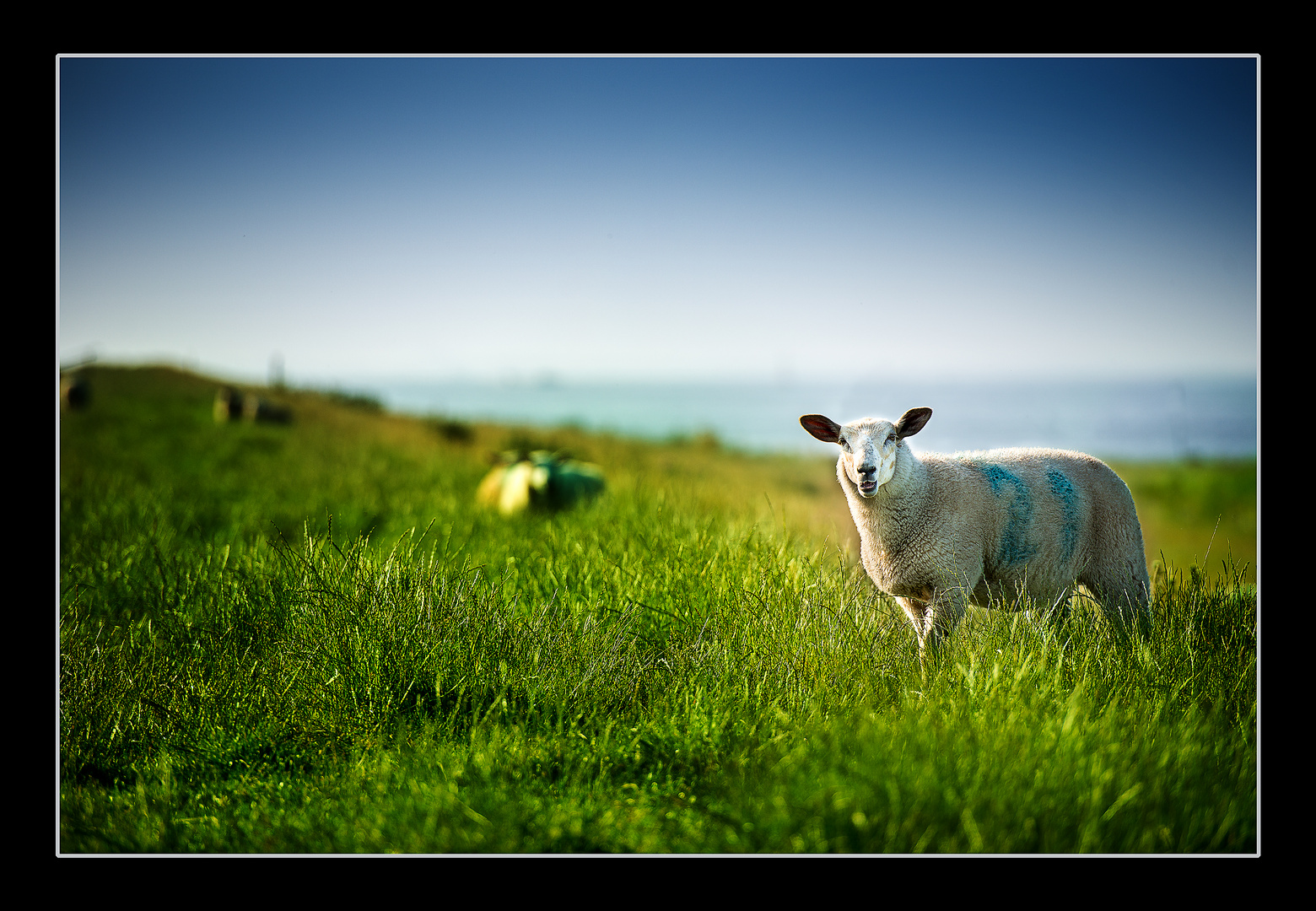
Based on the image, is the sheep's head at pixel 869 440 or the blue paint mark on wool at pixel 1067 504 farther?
the blue paint mark on wool at pixel 1067 504

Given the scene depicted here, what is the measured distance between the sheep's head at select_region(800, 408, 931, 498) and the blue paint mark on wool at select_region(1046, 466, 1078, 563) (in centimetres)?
83

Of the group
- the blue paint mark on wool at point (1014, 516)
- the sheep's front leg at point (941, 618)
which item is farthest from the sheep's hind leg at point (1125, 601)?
the sheep's front leg at point (941, 618)

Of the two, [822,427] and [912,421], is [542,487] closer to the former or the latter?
[822,427]

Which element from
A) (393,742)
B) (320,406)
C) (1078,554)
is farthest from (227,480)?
(1078,554)

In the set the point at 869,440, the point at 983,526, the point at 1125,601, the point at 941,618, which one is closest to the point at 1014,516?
the point at 983,526

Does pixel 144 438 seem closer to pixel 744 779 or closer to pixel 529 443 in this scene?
pixel 529 443

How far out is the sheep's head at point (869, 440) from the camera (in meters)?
3.52

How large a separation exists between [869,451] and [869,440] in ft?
0.18

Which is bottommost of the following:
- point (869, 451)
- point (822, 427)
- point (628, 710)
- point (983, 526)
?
point (628, 710)

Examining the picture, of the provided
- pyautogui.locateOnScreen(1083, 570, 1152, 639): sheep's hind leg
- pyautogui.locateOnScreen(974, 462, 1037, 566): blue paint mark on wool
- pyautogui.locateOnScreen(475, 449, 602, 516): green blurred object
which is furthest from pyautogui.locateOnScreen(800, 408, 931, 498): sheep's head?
pyautogui.locateOnScreen(475, 449, 602, 516): green blurred object

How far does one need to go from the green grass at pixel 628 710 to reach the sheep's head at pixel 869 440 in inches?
29.0

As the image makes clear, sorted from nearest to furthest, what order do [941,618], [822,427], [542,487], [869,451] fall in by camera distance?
[869,451], [822,427], [941,618], [542,487]

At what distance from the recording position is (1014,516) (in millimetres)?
3926

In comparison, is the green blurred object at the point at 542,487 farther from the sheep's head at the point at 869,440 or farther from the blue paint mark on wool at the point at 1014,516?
the blue paint mark on wool at the point at 1014,516
